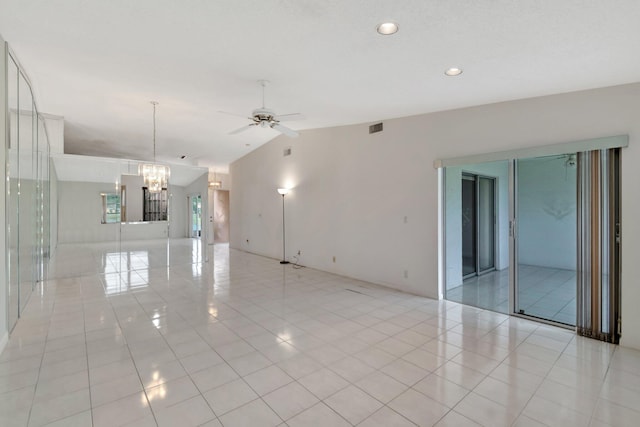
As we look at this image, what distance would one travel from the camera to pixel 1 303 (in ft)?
9.94

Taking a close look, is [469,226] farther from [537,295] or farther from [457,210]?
[537,295]

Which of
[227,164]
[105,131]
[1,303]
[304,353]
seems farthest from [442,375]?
[227,164]

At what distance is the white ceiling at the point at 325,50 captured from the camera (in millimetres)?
2213

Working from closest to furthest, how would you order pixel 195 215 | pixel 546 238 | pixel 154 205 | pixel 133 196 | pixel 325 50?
1. pixel 325 50
2. pixel 546 238
3. pixel 133 196
4. pixel 154 205
5. pixel 195 215

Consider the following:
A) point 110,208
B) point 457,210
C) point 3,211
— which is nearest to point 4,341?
point 3,211

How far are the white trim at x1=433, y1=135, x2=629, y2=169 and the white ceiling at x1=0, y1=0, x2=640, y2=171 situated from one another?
0.60 meters

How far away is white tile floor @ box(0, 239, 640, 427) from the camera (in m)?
2.11

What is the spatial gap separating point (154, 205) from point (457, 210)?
6.96m

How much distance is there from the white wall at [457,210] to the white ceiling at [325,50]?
1.31 metres

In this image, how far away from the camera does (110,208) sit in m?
7.10

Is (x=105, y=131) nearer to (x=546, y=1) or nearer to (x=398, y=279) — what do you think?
(x=398, y=279)

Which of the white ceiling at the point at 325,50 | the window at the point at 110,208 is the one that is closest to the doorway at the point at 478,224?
the white ceiling at the point at 325,50

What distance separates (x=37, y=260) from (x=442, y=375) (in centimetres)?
683

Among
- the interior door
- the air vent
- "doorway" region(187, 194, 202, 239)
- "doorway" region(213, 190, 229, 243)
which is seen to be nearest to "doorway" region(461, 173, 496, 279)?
the interior door
